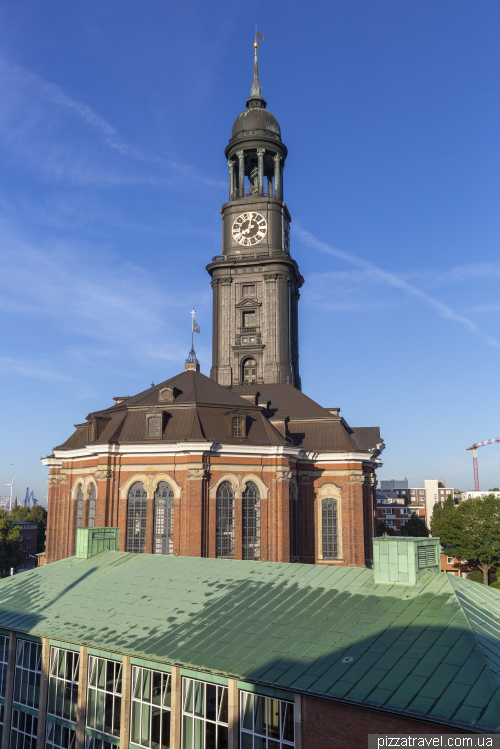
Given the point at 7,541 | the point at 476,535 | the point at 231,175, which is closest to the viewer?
the point at 231,175

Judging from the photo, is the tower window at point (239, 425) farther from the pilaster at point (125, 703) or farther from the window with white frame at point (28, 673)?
the pilaster at point (125, 703)

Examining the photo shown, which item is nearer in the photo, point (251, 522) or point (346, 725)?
point (346, 725)

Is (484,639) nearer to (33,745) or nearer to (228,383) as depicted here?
(33,745)

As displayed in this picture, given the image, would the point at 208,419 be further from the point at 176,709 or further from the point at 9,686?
the point at 176,709

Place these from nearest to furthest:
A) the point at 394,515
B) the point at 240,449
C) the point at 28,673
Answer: the point at 28,673, the point at 240,449, the point at 394,515

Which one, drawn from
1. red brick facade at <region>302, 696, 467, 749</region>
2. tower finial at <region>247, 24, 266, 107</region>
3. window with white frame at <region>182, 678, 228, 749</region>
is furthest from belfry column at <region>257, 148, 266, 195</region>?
red brick facade at <region>302, 696, 467, 749</region>

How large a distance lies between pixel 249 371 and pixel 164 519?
831 inches

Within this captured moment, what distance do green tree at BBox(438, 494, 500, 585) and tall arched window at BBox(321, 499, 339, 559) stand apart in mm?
29186

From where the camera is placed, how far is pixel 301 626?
16766 millimetres

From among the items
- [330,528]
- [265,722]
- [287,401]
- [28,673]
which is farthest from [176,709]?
[287,401]

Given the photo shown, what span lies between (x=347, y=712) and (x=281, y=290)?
4520 cm

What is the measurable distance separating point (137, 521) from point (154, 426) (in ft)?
20.1

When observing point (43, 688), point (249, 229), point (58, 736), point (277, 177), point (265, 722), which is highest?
point (277, 177)

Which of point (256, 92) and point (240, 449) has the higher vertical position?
point (256, 92)
